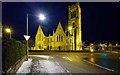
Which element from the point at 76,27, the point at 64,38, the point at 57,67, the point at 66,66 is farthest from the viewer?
the point at 76,27

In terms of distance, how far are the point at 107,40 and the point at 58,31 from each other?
45109 mm

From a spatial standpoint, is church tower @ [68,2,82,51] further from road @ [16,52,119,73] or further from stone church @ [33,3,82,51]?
road @ [16,52,119,73]

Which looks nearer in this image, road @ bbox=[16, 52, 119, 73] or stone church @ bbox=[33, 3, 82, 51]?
road @ bbox=[16, 52, 119, 73]

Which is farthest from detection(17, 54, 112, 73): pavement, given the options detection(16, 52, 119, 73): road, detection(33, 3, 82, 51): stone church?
detection(33, 3, 82, 51): stone church

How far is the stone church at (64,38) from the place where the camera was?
340 feet

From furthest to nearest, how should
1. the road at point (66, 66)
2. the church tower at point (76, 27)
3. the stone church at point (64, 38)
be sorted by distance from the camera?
the church tower at point (76, 27)
the stone church at point (64, 38)
the road at point (66, 66)

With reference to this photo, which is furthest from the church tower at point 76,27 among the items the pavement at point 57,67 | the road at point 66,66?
the pavement at point 57,67

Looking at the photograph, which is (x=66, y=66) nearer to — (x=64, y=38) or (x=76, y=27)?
(x=64, y=38)

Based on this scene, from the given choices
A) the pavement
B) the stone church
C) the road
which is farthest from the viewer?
the stone church

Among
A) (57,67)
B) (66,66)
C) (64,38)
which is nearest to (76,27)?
(64,38)

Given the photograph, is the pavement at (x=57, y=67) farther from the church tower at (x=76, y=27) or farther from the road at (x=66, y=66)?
the church tower at (x=76, y=27)

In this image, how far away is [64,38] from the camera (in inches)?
4149

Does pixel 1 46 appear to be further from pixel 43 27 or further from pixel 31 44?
pixel 43 27

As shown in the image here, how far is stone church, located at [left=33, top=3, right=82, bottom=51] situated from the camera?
104 meters
